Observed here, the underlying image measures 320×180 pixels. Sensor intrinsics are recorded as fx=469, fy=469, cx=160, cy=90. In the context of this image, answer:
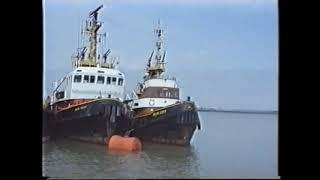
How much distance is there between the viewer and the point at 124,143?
19.3ft

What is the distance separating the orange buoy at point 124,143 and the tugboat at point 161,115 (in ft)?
0.29

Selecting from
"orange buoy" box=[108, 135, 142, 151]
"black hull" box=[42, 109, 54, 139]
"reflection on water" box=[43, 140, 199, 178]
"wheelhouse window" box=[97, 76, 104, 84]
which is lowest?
"reflection on water" box=[43, 140, 199, 178]

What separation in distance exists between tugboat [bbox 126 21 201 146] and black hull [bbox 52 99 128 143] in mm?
173

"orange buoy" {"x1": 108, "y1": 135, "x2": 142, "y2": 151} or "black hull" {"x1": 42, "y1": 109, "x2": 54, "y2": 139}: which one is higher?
"black hull" {"x1": 42, "y1": 109, "x2": 54, "y2": 139}

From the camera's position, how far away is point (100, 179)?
4.62 metres

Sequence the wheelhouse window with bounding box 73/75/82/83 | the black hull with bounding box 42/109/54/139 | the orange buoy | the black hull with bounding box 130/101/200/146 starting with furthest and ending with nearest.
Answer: the black hull with bounding box 130/101/200/146 → the orange buoy → the wheelhouse window with bounding box 73/75/82/83 → the black hull with bounding box 42/109/54/139

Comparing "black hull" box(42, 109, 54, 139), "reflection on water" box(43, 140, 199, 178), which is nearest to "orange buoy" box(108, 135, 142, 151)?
"reflection on water" box(43, 140, 199, 178)

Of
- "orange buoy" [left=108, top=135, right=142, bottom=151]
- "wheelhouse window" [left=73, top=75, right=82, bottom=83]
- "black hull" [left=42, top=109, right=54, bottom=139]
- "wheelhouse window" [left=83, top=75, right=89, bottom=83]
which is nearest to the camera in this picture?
"black hull" [left=42, top=109, right=54, bottom=139]

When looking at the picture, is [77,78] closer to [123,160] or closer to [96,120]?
[96,120]

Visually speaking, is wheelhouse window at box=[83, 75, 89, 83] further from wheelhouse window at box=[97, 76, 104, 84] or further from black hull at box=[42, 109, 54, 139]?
black hull at box=[42, 109, 54, 139]

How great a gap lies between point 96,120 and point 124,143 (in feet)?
2.13

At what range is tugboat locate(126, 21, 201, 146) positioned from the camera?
5695 mm
